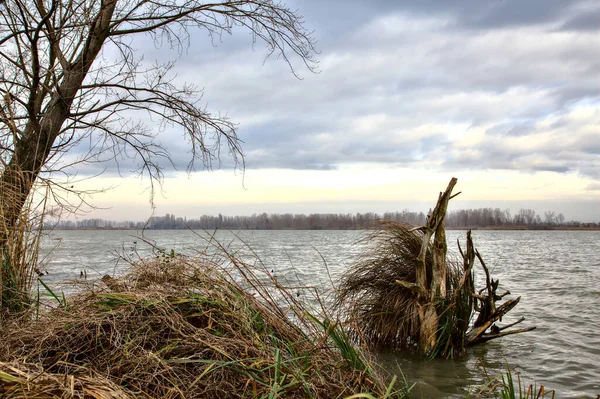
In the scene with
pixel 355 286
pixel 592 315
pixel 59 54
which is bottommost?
pixel 592 315

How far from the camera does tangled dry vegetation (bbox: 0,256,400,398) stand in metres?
2.42

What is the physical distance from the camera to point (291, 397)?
250 centimetres

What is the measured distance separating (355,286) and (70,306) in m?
5.15

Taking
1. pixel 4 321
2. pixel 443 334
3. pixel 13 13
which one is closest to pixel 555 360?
pixel 443 334

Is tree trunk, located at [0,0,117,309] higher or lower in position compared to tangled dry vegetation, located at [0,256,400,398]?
higher

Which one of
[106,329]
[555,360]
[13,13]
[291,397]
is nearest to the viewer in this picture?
[291,397]

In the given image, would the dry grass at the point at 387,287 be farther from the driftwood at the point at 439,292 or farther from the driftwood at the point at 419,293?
the driftwood at the point at 439,292

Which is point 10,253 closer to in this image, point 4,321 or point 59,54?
point 4,321

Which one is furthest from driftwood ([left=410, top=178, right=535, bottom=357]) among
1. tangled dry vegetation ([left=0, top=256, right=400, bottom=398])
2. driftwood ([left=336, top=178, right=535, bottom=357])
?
tangled dry vegetation ([left=0, top=256, right=400, bottom=398])

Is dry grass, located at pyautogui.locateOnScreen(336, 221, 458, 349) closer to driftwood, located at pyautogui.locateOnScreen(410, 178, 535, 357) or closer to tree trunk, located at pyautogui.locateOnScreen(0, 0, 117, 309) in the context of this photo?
driftwood, located at pyautogui.locateOnScreen(410, 178, 535, 357)

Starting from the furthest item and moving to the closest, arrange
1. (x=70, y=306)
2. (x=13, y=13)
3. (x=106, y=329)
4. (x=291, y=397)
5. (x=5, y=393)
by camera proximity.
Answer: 1. (x=13, y=13)
2. (x=70, y=306)
3. (x=106, y=329)
4. (x=291, y=397)
5. (x=5, y=393)

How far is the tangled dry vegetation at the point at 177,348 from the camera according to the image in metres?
2.42

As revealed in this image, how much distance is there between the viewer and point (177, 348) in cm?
273

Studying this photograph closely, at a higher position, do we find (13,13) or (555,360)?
(13,13)
